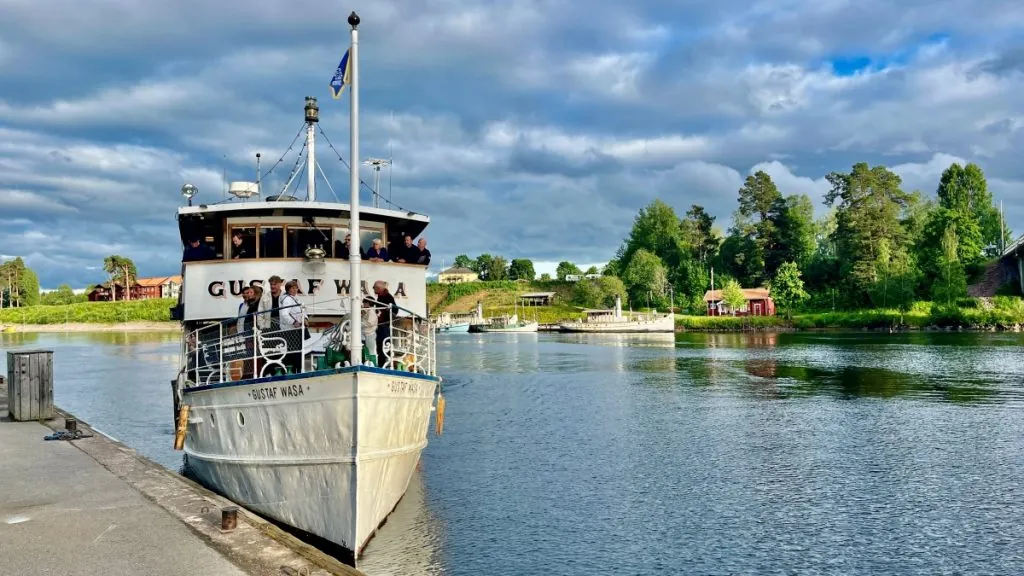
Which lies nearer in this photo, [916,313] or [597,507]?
[597,507]

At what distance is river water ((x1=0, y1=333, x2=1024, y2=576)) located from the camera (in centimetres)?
1243

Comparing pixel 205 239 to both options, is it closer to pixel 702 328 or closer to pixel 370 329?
pixel 370 329

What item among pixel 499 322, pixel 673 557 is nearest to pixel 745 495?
pixel 673 557

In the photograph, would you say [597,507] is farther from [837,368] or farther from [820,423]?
[837,368]

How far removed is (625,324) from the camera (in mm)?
117000

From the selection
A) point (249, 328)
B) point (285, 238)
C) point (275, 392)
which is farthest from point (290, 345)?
point (285, 238)

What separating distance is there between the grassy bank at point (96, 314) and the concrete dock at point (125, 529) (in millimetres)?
138750

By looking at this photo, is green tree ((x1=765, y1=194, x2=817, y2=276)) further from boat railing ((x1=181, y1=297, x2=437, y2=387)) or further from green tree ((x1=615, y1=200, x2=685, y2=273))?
boat railing ((x1=181, y1=297, x2=437, y2=387))

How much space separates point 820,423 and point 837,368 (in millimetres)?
22770

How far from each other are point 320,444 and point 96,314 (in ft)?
498

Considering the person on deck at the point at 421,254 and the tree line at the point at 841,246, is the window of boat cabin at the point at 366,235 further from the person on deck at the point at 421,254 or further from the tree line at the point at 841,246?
the tree line at the point at 841,246

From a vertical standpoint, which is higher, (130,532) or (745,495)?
(130,532)

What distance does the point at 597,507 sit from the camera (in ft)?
49.9

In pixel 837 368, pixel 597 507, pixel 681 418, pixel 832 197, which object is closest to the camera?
pixel 597 507
